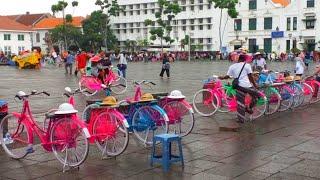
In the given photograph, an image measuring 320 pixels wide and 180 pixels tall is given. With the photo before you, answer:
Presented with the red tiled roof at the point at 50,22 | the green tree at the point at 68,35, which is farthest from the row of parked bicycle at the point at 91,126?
the red tiled roof at the point at 50,22

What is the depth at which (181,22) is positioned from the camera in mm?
92438

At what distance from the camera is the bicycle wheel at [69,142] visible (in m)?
6.77

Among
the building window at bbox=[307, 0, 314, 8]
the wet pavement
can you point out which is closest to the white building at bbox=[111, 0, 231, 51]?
the building window at bbox=[307, 0, 314, 8]

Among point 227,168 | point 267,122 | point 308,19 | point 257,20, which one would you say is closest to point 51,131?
point 227,168

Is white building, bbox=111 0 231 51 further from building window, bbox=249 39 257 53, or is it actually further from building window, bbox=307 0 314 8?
building window, bbox=307 0 314 8

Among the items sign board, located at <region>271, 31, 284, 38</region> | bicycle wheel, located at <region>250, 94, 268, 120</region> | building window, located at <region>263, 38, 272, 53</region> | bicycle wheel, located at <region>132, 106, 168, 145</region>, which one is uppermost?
sign board, located at <region>271, 31, 284, 38</region>

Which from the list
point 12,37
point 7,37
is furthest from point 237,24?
point 7,37

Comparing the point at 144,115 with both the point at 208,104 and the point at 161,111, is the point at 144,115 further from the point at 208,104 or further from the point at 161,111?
the point at 208,104

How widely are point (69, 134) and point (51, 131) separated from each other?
1.09 feet

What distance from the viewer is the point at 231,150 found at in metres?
8.07

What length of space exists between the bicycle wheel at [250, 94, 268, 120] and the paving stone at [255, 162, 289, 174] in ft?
13.9

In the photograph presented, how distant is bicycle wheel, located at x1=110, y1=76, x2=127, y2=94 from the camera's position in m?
18.1

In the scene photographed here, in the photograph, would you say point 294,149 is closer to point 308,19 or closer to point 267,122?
point 267,122

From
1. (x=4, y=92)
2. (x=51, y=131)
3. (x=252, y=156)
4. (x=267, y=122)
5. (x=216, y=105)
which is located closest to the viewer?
(x=51, y=131)
